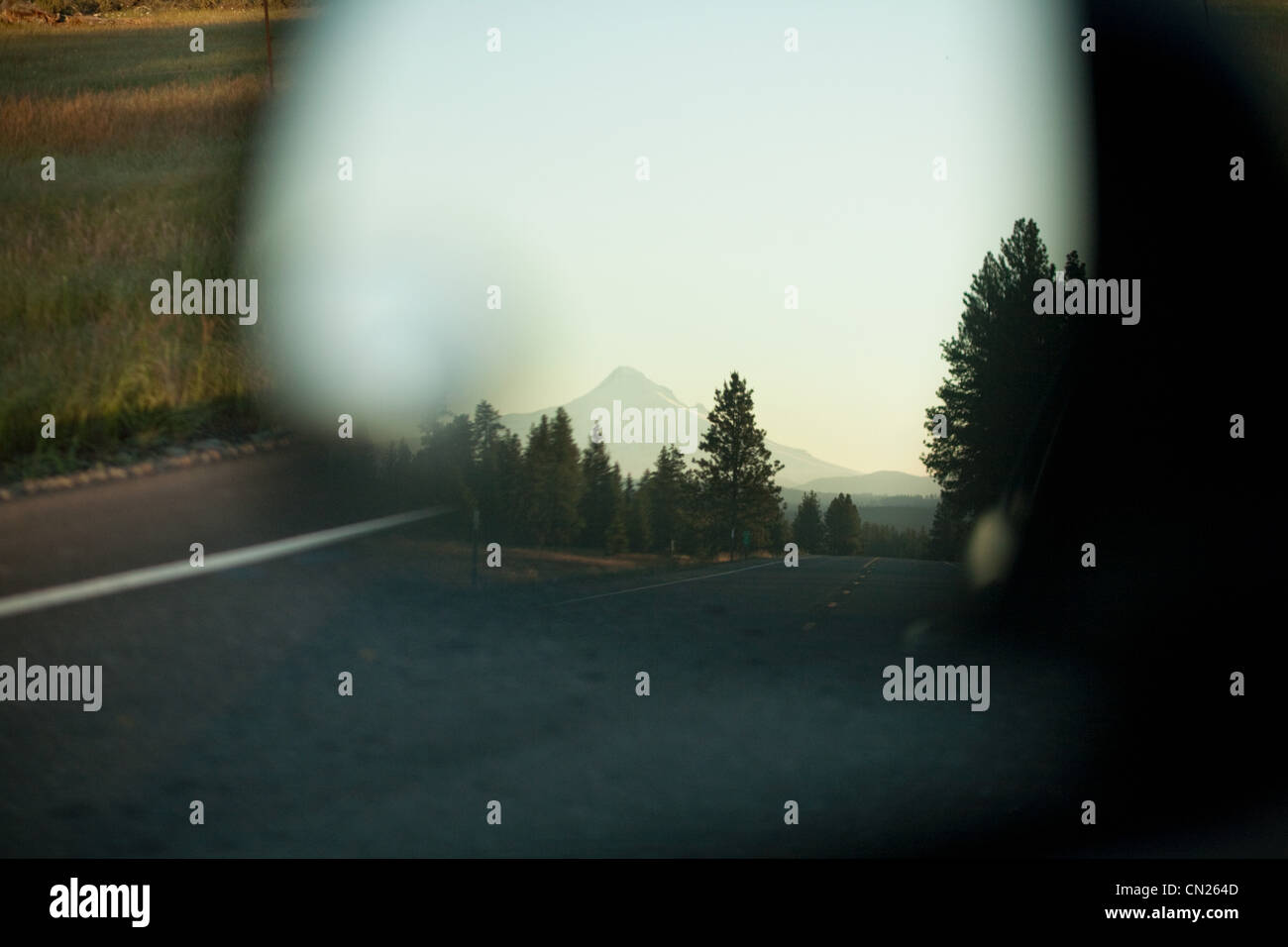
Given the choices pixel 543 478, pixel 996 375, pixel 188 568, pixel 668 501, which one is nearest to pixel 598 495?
pixel 543 478

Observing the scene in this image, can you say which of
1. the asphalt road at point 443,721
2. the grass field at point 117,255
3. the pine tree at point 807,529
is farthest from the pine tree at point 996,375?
the pine tree at point 807,529

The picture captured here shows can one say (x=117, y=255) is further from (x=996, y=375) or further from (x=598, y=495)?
(x=996, y=375)

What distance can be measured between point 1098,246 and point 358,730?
6.02 meters

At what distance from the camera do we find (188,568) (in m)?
7.35

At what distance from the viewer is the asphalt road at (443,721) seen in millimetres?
5168

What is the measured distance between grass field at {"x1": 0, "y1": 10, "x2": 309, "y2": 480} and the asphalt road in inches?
70.5

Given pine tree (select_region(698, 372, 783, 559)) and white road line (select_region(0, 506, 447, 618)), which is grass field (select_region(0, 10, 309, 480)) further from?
pine tree (select_region(698, 372, 783, 559))

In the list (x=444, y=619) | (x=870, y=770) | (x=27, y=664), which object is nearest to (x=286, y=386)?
(x=444, y=619)

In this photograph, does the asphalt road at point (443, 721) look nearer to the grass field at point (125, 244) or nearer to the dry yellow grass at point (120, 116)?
the grass field at point (125, 244)

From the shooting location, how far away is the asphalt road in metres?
5.17

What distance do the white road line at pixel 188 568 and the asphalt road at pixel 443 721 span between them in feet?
0.37

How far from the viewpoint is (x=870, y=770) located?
6.20 metres

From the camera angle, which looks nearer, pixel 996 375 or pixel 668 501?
→ pixel 996 375

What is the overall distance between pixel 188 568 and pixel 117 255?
6687 mm
